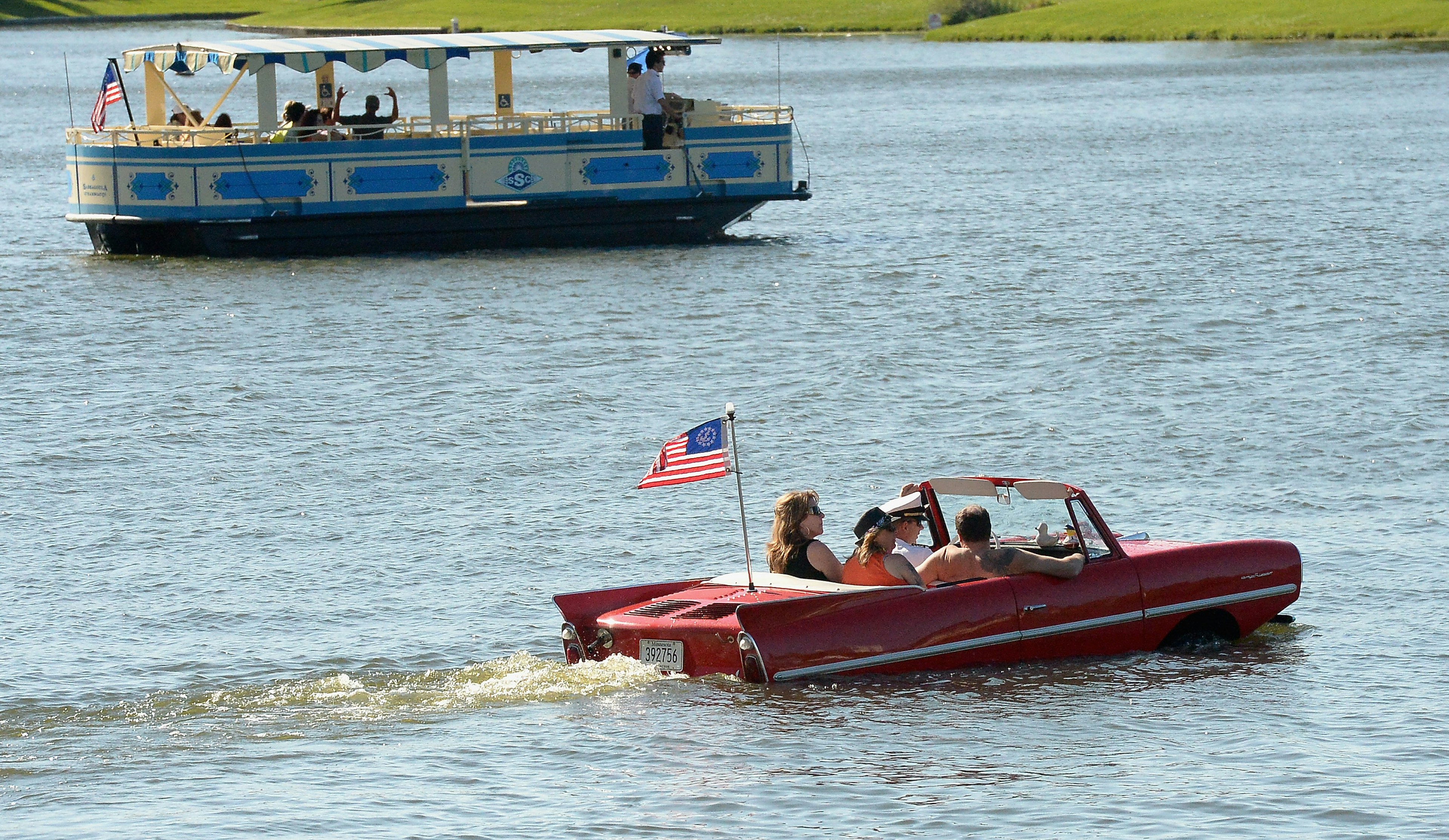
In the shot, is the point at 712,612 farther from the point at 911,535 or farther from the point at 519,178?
the point at 519,178

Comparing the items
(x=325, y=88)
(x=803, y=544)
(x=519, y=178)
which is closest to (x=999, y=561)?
(x=803, y=544)

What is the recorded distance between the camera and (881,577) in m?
12.1

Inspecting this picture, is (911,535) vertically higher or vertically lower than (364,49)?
lower

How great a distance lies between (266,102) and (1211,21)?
→ 257ft

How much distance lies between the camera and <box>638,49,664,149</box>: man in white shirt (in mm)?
32625

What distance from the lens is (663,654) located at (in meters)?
12.0

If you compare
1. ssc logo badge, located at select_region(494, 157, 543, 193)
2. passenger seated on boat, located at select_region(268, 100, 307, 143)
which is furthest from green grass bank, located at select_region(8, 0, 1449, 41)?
passenger seated on boat, located at select_region(268, 100, 307, 143)

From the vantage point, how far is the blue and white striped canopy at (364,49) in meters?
31.4

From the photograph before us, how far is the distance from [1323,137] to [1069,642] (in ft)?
148

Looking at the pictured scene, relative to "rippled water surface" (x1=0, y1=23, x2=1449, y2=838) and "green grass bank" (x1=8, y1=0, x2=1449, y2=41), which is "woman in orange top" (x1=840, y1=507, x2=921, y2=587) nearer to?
"rippled water surface" (x1=0, y1=23, x2=1449, y2=838)

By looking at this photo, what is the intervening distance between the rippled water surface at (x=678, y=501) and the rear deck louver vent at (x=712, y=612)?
1.56ft

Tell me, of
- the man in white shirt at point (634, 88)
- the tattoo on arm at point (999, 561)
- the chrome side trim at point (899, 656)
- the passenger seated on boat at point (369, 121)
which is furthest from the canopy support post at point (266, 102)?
the chrome side trim at point (899, 656)

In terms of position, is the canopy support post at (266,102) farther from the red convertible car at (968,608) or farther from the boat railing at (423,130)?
the red convertible car at (968,608)

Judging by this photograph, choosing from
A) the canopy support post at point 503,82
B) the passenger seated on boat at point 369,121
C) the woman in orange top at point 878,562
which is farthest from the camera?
the canopy support post at point 503,82
